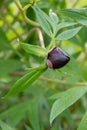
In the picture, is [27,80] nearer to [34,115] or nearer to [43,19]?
[43,19]

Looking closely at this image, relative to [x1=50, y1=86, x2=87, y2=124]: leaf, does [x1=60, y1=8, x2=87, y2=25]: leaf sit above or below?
above

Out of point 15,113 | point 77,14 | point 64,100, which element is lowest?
point 15,113

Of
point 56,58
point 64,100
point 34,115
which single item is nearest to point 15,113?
point 34,115

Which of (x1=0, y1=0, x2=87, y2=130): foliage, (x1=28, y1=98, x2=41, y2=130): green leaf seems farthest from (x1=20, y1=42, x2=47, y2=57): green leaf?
(x1=28, y1=98, x2=41, y2=130): green leaf

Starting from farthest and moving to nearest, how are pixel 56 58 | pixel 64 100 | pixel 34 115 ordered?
pixel 34 115 → pixel 64 100 → pixel 56 58

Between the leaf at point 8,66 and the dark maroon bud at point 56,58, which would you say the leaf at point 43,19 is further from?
the leaf at point 8,66

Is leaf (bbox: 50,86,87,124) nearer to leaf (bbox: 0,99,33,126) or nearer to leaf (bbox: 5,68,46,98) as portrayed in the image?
leaf (bbox: 5,68,46,98)

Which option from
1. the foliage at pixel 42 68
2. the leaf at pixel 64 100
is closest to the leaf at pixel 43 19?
the foliage at pixel 42 68
